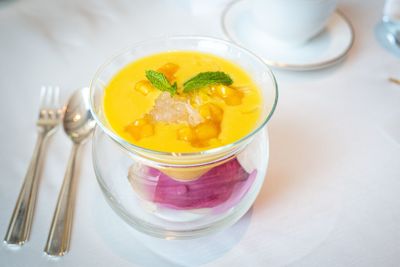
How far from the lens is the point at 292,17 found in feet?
3.87

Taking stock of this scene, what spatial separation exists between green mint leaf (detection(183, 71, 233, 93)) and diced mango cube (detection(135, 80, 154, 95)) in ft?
0.24

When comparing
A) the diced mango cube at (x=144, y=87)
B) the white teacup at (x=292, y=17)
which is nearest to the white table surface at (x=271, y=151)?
the white teacup at (x=292, y=17)

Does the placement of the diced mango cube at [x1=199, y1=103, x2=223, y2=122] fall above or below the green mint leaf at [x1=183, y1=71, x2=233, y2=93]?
below

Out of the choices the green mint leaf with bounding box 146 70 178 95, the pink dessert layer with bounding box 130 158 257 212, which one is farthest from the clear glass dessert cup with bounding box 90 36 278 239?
the green mint leaf with bounding box 146 70 178 95

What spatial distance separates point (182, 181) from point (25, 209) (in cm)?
33

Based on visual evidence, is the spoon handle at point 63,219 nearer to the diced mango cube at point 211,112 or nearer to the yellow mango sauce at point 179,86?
the yellow mango sauce at point 179,86

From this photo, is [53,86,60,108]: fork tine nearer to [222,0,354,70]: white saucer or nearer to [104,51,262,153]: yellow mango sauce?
[104,51,262,153]: yellow mango sauce

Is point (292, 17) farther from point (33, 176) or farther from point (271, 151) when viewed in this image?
point (33, 176)

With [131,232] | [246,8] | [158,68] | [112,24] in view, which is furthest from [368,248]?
[112,24]

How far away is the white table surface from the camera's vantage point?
2.53 feet

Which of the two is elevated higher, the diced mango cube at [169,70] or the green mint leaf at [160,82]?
the green mint leaf at [160,82]

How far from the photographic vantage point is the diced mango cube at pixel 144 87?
831 millimetres

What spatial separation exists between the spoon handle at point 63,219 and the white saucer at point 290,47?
663 millimetres

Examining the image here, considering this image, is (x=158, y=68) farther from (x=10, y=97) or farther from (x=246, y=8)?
(x=246, y=8)
